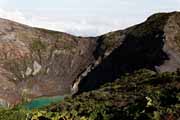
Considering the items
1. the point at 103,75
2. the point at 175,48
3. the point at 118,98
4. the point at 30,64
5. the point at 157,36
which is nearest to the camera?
the point at 118,98

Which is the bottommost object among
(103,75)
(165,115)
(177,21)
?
(165,115)

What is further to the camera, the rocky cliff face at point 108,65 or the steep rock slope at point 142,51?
the rocky cliff face at point 108,65

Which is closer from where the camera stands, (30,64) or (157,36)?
(157,36)

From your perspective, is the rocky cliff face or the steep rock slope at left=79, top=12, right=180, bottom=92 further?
the rocky cliff face

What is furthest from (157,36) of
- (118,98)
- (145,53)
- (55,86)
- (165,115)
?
(165,115)

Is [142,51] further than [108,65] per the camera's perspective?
No

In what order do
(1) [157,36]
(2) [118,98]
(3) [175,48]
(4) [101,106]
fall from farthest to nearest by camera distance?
(1) [157,36] → (3) [175,48] → (2) [118,98] → (4) [101,106]

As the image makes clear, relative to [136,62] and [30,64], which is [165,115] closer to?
[136,62]

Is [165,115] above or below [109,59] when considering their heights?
below

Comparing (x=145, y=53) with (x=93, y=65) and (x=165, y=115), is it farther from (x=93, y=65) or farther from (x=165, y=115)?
(x=165, y=115)

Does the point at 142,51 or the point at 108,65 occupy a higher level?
the point at 142,51
